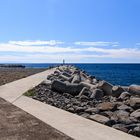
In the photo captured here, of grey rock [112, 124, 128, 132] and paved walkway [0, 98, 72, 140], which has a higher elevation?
paved walkway [0, 98, 72, 140]

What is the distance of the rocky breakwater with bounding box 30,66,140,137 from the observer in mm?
9141

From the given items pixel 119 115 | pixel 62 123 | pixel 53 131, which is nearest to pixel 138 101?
pixel 119 115

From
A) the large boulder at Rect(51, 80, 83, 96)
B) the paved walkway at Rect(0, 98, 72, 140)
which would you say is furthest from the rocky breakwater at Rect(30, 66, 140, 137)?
the paved walkway at Rect(0, 98, 72, 140)

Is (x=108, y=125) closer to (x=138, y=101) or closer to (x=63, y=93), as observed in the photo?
(x=138, y=101)

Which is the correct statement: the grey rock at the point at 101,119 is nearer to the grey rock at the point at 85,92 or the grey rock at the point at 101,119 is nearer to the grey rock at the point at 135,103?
the grey rock at the point at 135,103

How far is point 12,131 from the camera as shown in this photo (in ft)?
25.3

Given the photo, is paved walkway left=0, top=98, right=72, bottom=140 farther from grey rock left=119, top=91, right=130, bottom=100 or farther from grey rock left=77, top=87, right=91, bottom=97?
grey rock left=119, top=91, right=130, bottom=100

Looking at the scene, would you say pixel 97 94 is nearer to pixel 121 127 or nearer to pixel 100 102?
pixel 100 102

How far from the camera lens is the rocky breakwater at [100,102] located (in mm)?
9141

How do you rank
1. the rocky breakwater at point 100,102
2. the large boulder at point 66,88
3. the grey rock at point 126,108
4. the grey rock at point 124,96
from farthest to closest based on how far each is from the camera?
the large boulder at point 66,88
the grey rock at point 124,96
the grey rock at point 126,108
the rocky breakwater at point 100,102

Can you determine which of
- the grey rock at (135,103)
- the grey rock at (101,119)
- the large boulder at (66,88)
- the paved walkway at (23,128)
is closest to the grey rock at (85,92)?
the large boulder at (66,88)

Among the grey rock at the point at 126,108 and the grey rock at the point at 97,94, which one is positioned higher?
the grey rock at the point at 97,94

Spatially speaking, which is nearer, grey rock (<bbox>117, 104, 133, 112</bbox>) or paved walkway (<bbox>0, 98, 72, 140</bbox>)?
paved walkway (<bbox>0, 98, 72, 140</bbox>)

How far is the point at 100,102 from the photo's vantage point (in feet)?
45.6
